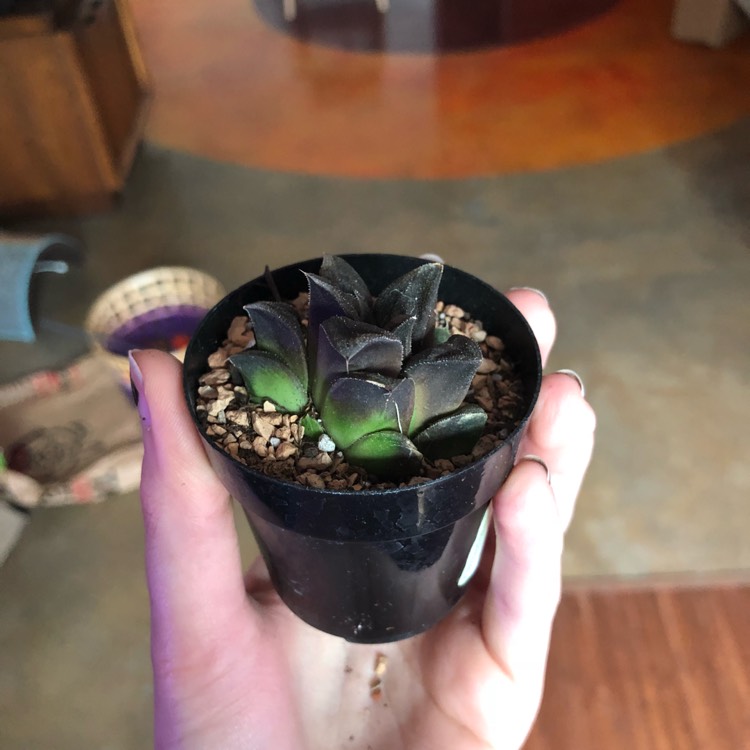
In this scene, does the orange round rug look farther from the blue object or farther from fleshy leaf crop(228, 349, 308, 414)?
fleshy leaf crop(228, 349, 308, 414)

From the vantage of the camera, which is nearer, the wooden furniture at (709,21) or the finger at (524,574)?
the finger at (524,574)

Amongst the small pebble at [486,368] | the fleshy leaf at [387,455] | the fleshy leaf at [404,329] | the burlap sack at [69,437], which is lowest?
the burlap sack at [69,437]

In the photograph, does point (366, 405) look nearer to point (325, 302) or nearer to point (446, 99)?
point (325, 302)

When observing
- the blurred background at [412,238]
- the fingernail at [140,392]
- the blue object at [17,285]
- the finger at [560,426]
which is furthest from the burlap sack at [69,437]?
the finger at [560,426]

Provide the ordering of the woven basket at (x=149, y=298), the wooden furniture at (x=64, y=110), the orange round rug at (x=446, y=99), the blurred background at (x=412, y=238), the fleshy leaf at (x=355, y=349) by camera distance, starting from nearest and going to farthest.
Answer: the fleshy leaf at (x=355, y=349)
the blurred background at (x=412, y=238)
the woven basket at (x=149, y=298)
the wooden furniture at (x=64, y=110)
the orange round rug at (x=446, y=99)

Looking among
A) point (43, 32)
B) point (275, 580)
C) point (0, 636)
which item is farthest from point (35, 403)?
point (275, 580)

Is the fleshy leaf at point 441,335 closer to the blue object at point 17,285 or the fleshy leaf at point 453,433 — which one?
the fleshy leaf at point 453,433

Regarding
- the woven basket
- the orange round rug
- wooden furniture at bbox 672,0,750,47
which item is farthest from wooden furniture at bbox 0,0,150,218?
wooden furniture at bbox 672,0,750,47
